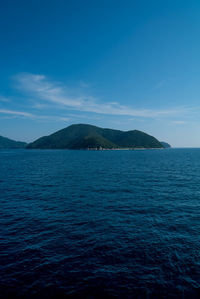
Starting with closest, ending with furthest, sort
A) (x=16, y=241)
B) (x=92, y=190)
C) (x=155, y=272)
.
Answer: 1. (x=155, y=272)
2. (x=16, y=241)
3. (x=92, y=190)

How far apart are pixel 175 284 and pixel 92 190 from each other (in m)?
28.6

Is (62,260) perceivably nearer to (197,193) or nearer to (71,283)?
(71,283)

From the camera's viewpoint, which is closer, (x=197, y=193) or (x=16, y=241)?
(x=16, y=241)

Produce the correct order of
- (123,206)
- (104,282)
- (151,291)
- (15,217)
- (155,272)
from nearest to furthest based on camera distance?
(151,291) < (104,282) < (155,272) < (15,217) < (123,206)

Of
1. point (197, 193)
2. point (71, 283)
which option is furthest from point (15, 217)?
point (197, 193)

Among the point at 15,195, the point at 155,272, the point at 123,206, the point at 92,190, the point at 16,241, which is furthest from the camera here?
the point at 92,190

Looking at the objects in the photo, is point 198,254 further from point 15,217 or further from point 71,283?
point 15,217

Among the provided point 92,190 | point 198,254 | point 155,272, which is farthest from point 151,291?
point 92,190

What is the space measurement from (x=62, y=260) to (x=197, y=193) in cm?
3429

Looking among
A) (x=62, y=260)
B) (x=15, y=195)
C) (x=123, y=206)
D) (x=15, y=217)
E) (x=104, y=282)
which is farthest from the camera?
(x=15, y=195)

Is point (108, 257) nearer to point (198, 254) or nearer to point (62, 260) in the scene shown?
point (62, 260)

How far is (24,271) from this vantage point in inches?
541

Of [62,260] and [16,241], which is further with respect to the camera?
[16,241]

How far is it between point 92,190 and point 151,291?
2865cm
